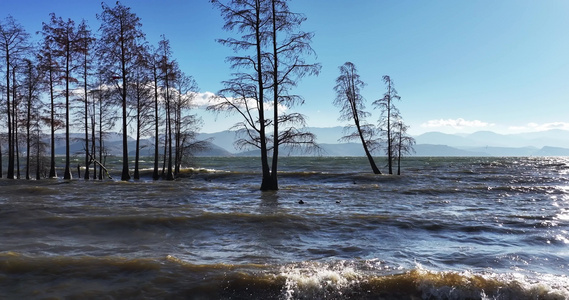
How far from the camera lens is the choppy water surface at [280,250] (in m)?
5.65

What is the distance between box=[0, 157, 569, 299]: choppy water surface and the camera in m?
5.65

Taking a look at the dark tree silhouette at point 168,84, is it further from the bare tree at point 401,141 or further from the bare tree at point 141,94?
the bare tree at point 401,141

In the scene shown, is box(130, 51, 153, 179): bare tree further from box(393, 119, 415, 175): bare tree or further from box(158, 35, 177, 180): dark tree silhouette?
box(393, 119, 415, 175): bare tree

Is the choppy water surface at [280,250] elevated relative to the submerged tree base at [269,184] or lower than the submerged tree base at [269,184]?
lower

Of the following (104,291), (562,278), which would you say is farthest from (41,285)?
(562,278)

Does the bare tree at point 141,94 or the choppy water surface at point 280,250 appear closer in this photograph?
the choppy water surface at point 280,250

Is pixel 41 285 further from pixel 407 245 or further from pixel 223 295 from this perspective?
pixel 407 245

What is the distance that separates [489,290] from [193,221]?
850cm

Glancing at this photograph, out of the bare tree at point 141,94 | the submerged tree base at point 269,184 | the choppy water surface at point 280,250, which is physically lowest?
the choppy water surface at point 280,250

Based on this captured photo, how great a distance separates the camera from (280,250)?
26.5 feet

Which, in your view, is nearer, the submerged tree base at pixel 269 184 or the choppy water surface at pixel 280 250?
the choppy water surface at pixel 280 250

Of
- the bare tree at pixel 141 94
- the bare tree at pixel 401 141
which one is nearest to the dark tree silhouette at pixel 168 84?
the bare tree at pixel 141 94

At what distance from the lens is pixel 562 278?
20.1 ft

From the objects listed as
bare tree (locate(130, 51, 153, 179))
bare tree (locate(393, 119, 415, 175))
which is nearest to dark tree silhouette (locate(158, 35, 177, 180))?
bare tree (locate(130, 51, 153, 179))
